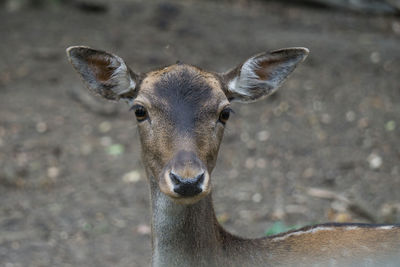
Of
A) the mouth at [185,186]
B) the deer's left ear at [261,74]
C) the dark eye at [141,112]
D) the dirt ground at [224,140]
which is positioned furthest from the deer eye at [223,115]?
the dirt ground at [224,140]

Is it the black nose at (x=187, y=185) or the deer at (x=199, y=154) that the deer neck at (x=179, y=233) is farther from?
the black nose at (x=187, y=185)

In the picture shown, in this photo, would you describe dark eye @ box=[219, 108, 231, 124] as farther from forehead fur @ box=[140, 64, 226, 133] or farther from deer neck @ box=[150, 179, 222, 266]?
deer neck @ box=[150, 179, 222, 266]

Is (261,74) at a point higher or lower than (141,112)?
higher

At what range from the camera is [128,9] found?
1198 centimetres

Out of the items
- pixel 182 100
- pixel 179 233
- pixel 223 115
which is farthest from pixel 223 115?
pixel 179 233

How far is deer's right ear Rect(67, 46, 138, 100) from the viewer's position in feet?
14.9

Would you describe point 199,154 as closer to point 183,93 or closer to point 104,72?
point 183,93

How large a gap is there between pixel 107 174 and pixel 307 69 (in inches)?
148

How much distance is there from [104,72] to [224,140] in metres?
4.01

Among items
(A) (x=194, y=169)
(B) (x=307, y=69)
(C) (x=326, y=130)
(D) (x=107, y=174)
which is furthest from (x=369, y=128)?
(A) (x=194, y=169)

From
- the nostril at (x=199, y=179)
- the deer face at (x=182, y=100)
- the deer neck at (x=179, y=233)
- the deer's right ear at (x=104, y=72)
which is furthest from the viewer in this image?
the deer's right ear at (x=104, y=72)

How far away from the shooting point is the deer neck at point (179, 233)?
166 inches

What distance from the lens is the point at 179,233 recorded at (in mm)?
4227

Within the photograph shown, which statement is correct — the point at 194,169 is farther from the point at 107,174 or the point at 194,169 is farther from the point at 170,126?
the point at 107,174
